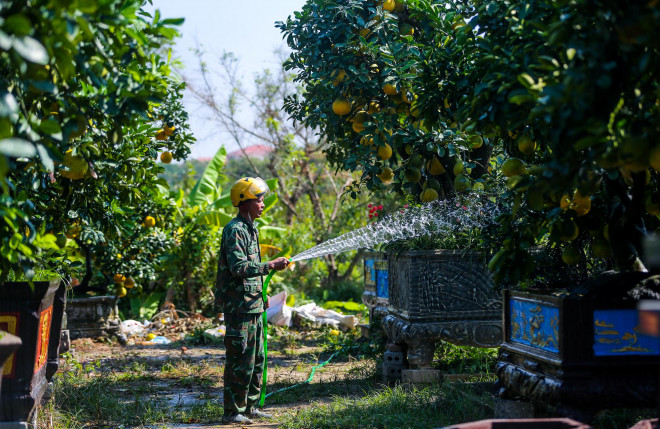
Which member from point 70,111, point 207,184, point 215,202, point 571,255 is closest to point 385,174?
point 571,255

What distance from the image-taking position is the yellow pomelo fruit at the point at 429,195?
19.7ft

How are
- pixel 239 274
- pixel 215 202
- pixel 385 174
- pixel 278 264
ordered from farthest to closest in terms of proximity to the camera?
pixel 215 202, pixel 385 174, pixel 278 264, pixel 239 274

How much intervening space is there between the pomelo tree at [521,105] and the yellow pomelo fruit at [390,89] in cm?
2

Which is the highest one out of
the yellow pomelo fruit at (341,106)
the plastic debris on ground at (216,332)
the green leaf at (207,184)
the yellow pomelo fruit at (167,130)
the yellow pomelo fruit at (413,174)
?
the green leaf at (207,184)

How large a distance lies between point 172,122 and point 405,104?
7.58ft

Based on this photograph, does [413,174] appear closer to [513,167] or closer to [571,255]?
[513,167]

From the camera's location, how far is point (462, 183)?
5.82m

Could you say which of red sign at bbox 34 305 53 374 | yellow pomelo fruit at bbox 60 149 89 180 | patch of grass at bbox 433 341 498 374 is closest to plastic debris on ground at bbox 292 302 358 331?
patch of grass at bbox 433 341 498 374

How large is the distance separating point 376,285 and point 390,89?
2.35 m

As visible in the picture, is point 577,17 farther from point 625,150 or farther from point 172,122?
point 172,122

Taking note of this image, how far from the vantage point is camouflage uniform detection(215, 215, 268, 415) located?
486 cm

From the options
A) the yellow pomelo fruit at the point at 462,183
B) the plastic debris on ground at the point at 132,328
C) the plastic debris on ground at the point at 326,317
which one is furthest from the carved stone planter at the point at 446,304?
the plastic debris on ground at the point at 132,328

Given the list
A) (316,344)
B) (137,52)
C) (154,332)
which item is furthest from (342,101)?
(154,332)

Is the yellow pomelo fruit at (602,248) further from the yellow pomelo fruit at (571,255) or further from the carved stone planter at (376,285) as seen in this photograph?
the carved stone planter at (376,285)
